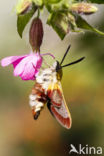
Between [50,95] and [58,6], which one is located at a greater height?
[58,6]

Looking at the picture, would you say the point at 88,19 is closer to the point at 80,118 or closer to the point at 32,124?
the point at 80,118

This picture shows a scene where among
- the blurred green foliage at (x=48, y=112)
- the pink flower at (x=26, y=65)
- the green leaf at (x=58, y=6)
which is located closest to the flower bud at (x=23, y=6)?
the green leaf at (x=58, y=6)

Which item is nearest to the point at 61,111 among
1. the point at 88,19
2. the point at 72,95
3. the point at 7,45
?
the point at 88,19

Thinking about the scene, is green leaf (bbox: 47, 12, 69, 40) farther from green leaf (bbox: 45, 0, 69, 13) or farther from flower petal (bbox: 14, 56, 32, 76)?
flower petal (bbox: 14, 56, 32, 76)

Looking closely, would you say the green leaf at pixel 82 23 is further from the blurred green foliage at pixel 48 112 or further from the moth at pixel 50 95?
the blurred green foliage at pixel 48 112

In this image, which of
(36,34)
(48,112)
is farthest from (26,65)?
(48,112)

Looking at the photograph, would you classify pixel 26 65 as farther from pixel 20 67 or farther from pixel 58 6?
pixel 58 6
